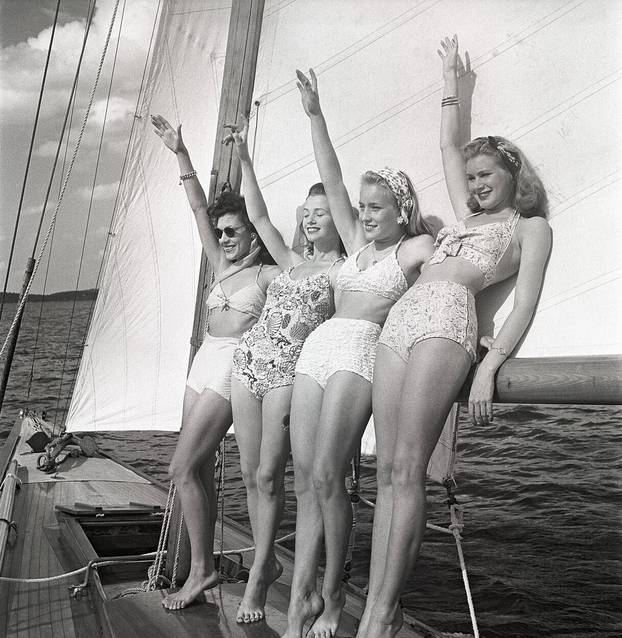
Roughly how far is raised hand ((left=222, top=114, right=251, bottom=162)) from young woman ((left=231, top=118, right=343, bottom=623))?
572 mm

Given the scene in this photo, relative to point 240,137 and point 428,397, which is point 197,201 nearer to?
point 240,137

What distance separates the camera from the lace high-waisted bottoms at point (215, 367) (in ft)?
9.86

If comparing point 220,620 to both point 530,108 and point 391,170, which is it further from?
point 530,108

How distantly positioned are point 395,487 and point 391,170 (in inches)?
43.5

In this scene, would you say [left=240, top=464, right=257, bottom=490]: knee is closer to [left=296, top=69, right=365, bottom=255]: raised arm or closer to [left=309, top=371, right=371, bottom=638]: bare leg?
[left=309, top=371, right=371, bottom=638]: bare leg

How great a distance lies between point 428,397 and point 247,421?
97 cm

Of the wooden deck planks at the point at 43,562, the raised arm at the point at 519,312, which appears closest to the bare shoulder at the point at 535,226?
the raised arm at the point at 519,312

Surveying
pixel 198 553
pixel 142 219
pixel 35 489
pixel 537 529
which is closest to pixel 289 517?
pixel 537 529

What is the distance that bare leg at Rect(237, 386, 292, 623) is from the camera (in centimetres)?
268

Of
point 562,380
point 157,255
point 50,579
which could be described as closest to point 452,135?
point 562,380

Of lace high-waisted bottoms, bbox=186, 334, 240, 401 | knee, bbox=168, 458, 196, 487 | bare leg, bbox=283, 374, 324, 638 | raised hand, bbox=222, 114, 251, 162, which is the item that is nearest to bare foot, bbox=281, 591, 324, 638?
bare leg, bbox=283, 374, 324, 638

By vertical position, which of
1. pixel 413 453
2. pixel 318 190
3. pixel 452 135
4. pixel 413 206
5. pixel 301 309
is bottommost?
pixel 413 453

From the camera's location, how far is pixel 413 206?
252 centimetres

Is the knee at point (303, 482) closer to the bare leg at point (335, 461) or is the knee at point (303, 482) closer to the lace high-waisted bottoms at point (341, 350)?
the bare leg at point (335, 461)
